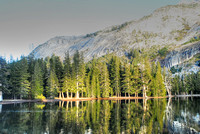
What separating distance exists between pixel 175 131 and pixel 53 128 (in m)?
11.1

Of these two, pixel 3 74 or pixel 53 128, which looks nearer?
pixel 53 128

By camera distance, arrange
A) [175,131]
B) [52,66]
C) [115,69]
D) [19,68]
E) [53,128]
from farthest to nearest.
Result: [115,69] → [52,66] → [19,68] → [53,128] → [175,131]

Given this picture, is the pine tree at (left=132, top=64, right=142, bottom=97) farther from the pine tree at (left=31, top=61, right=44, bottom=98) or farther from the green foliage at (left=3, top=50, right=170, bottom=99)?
the pine tree at (left=31, top=61, right=44, bottom=98)

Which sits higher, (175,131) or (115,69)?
(115,69)

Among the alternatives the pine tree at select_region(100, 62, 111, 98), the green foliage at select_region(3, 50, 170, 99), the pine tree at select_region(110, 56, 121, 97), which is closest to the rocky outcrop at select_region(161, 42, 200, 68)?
the green foliage at select_region(3, 50, 170, 99)

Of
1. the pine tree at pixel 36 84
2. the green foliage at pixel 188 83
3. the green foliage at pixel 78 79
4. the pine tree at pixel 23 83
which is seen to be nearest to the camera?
the pine tree at pixel 23 83

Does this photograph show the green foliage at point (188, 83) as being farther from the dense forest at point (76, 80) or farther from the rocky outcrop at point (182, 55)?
the rocky outcrop at point (182, 55)

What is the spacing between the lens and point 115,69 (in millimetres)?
75750

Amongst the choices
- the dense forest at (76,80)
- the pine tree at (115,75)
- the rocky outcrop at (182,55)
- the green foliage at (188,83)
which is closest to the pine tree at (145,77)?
the dense forest at (76,80)

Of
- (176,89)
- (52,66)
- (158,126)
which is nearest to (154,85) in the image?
(176,89)

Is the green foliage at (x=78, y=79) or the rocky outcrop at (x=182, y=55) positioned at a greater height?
the rocky outcrop at (x=182, y=55)

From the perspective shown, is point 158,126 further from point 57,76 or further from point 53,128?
point 57,76

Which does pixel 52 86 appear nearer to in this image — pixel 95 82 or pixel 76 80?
pixel 76 80

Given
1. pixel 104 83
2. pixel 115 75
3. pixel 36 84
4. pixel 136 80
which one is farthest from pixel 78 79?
pixel 136 80
